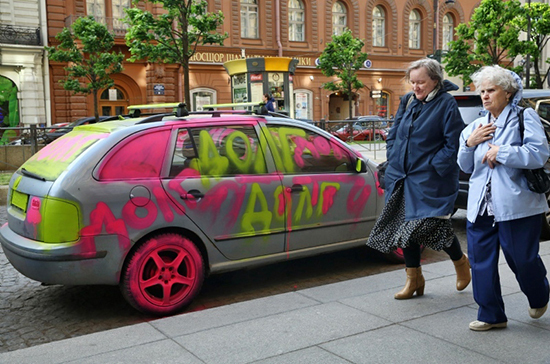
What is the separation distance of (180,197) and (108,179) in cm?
57

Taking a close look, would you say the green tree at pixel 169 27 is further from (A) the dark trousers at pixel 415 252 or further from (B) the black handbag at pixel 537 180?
(B) the black handbag at pixel 537 180

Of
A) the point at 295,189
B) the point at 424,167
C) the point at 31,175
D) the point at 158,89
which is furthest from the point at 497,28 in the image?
the point at 31,175

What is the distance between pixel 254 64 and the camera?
2211 centimetres

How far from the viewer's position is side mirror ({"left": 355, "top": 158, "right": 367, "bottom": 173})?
19.3ft

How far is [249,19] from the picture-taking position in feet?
120

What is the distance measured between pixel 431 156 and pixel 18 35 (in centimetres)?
2923

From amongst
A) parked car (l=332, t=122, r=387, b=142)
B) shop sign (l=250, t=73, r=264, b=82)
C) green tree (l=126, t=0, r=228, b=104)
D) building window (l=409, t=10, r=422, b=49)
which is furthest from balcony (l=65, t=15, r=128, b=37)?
building window (l=409, t=10, r=422, b=49)

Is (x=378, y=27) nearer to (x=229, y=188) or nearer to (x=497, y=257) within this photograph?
(x=229, y=188)

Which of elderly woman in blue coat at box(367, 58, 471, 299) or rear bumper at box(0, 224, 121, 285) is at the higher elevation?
elderly woman in blue coat at box(367, 58, 471, 299)

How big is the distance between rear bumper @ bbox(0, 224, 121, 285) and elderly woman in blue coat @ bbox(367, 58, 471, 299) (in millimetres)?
1981

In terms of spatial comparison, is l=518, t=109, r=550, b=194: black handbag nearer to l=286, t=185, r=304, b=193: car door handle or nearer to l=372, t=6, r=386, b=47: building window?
l=286, t=185, r=304, b=193: car door handle

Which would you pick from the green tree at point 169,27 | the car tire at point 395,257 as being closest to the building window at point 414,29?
the green tree at point 169,27

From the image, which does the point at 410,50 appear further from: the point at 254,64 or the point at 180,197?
the point at 180,197

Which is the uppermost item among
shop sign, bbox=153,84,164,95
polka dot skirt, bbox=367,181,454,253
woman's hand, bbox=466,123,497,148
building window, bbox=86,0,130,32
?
building window, bbox=86,0,130,32
